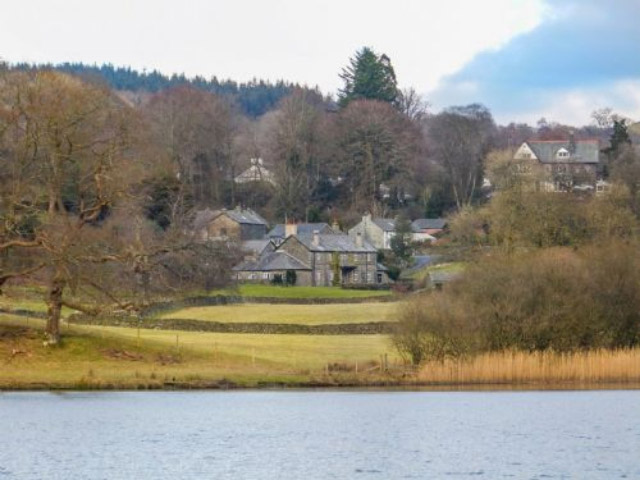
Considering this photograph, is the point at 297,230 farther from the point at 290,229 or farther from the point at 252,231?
the point at 252,231

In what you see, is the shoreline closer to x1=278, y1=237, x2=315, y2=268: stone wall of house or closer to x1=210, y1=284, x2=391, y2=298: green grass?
x1=210, y1=284, x2=391, y2=298: green grass

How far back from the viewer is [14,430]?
48.7 metres

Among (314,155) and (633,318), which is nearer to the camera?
(633,318)

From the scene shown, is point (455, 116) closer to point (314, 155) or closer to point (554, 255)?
point (314, 155)


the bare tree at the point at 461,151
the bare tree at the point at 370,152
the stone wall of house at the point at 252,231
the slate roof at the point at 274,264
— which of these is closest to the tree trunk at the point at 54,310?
the slate roof at the point at 274,264

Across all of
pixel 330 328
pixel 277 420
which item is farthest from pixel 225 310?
pixel 277 420

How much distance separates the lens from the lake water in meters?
40.4

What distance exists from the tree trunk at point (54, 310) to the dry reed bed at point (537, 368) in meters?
18.2

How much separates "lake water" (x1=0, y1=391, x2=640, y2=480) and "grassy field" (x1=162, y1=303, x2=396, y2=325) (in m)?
41.2

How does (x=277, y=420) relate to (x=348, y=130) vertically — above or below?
below

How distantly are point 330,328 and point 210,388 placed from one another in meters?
35.5

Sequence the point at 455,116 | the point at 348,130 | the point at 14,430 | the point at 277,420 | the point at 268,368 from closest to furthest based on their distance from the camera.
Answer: the point at 14,430 → the point at 277,420 → the point at 268,368 → the point at 348,130 → the point at 455,116

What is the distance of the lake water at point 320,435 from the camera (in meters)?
40.4

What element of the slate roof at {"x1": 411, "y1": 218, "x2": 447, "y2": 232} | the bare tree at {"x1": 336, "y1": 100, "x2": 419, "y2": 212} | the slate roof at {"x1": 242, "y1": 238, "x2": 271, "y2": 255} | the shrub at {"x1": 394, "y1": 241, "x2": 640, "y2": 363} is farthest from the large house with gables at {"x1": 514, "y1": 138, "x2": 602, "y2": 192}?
the shrub at {"x1": 394, "y1": 241, "x2": 640, "y2": 363}
